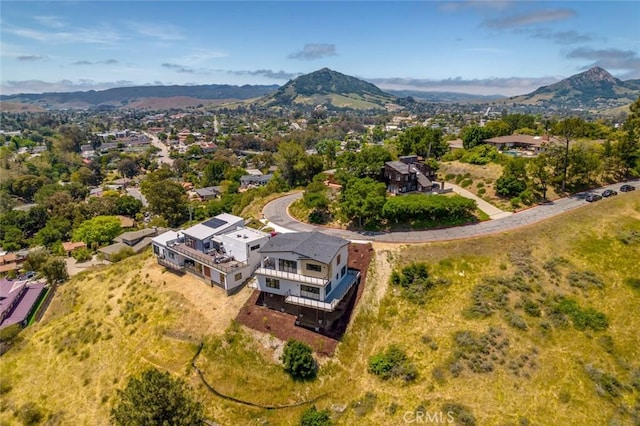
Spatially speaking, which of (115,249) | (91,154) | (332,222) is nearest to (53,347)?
(115,249)

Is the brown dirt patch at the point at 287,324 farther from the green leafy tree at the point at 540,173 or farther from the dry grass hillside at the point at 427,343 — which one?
the green leafy tree at the point at 540,173

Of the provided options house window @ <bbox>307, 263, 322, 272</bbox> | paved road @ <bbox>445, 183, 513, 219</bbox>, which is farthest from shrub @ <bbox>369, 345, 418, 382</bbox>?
paved road @ <bbox>445, 183, 513, 219</bbox>

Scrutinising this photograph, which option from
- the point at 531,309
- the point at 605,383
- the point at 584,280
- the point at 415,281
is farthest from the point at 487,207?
the point at 605,383

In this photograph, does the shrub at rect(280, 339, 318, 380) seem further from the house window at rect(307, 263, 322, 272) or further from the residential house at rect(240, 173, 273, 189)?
the residential house at rect(240, 173, 273, 189)

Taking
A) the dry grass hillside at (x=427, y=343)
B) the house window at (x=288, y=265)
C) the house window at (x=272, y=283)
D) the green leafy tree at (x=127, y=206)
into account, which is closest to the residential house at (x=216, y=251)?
the dry grass hillside at (x=427, y=343)

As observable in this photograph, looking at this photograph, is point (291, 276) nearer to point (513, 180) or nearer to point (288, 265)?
point (288, 265)
